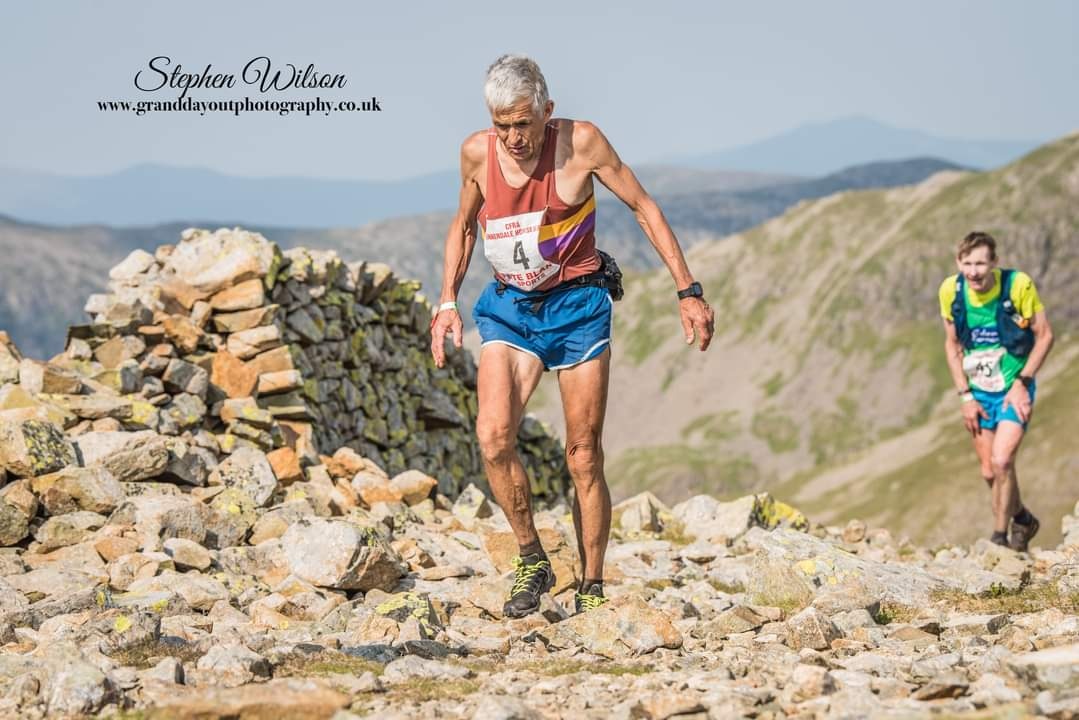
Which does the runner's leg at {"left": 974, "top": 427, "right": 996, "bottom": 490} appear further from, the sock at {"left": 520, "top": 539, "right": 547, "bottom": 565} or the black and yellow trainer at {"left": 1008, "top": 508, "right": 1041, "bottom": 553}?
the sock at {"left": 520, "top": 539, "right": 547, "bottom": 565}

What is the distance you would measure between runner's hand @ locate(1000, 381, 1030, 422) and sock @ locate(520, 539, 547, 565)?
6.92 metres

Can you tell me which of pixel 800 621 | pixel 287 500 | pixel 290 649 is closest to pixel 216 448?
pixel 287 500

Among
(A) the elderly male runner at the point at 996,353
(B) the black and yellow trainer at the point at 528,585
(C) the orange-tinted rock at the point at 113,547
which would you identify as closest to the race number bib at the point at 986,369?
(A) the elderly male runner at the point at 996,353

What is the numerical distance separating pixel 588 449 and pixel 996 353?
6.69 metres

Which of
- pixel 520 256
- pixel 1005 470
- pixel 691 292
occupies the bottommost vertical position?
pixel 1005 470

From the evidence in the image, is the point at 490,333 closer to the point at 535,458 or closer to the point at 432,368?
the point at 432,368

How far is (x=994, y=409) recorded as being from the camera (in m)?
13.7

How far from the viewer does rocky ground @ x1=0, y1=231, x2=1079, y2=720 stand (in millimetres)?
5809

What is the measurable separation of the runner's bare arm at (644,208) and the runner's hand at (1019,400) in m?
6.42

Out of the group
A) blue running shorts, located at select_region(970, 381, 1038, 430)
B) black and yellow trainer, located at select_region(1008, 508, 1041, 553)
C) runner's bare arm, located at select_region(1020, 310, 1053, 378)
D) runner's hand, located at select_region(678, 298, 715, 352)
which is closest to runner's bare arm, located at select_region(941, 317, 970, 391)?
blue running shorts, located at select_region(970, 381, 1038, 430)

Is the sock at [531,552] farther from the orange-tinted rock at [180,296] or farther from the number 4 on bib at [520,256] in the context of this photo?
the orange-tinted rock at [180,296]

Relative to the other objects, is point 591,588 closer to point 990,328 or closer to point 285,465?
point 285,465

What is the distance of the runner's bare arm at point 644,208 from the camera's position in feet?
26.6

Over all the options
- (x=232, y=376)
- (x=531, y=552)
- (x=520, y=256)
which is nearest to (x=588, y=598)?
(x=531, y=552)
